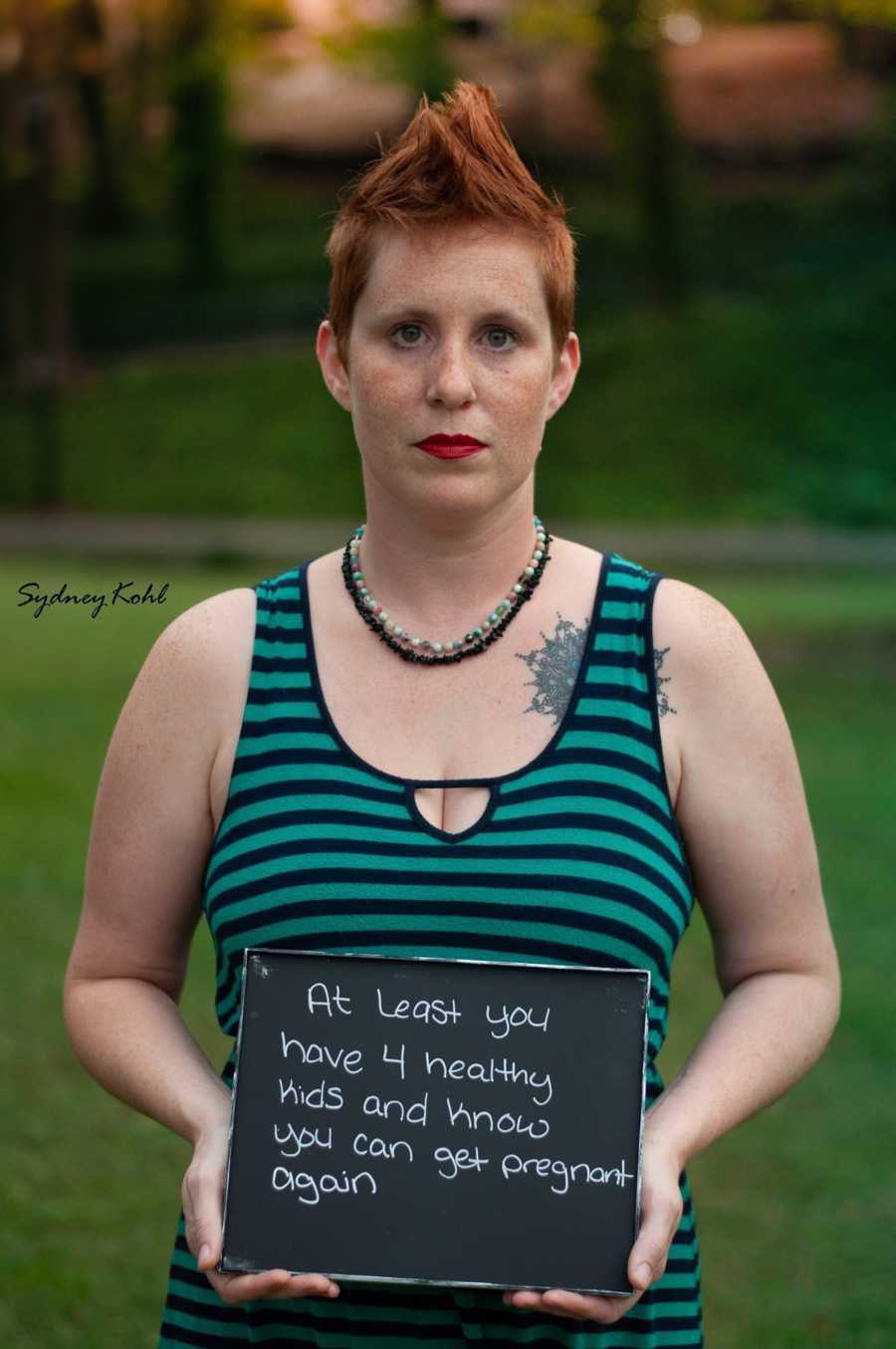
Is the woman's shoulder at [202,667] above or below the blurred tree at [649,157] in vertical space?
below

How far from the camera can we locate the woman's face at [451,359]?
194 cm

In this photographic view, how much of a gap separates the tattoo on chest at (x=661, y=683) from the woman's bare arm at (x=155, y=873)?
48cm

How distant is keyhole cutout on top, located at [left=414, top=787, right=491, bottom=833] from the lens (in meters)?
1.95

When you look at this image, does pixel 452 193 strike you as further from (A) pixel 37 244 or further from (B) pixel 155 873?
(A) pixel 37 244

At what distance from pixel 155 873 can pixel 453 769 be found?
38cm

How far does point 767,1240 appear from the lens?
4.31 m

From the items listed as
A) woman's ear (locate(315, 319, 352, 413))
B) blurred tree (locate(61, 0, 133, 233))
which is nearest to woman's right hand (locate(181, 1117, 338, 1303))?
woman's ear (locate(315, 319, 352, 413))

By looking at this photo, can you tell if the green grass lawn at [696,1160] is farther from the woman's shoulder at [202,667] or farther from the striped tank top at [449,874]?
the woman's shoulder at [202,667]

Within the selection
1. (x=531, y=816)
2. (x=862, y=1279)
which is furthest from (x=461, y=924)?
(x=862, y=1279)

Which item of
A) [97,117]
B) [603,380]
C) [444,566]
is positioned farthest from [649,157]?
[444,566]

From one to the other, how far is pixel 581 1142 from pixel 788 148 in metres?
30.0

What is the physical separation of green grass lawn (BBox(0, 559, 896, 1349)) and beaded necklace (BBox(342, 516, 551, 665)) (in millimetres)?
2356

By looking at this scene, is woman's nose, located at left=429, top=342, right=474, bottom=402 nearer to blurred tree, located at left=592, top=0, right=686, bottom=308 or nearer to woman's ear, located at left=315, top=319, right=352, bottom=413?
woman's ear, located at left=315, top=319, right=352, bottom=413

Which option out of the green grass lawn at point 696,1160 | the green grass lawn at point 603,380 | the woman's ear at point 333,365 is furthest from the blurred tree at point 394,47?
the woman's ear at point 333,365
